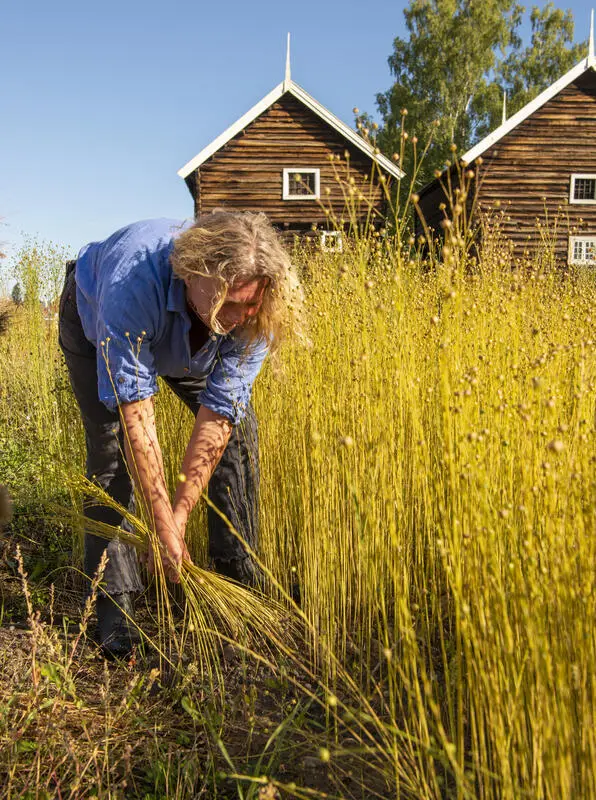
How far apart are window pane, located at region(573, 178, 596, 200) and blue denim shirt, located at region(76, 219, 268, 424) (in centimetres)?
1666

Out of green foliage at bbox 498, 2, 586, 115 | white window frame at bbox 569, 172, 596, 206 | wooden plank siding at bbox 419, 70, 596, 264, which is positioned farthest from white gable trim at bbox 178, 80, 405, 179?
green foliage at bbox 498, 2, 586, 115

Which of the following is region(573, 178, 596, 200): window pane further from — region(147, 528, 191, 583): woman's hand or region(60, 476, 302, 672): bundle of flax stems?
region(147, 528, 191, 583): woman's hand

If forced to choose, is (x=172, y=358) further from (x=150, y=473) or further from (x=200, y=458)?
(x=150, y=473)

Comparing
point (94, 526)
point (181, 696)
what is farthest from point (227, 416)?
point (181, 696)

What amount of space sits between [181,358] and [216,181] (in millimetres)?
14967

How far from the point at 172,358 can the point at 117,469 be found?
444 mm

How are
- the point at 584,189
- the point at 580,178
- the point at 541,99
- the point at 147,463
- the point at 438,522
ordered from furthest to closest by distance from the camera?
the point at 584,189 < the point at 580,178 < the point at 541,99 < the point at 438,522 < the point at 147,463

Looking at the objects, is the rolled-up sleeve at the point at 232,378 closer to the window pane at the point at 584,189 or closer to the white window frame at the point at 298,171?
the white window frame at the point at 298,171

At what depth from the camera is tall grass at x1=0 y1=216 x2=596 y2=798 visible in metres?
1.09

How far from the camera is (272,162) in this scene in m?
16.3

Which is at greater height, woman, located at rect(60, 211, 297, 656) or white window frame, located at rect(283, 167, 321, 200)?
white window frame, located at rect(283, 167, 321, 200)

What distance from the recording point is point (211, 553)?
238cm

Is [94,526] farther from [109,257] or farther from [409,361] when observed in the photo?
[409,361]

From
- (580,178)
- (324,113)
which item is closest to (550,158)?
(580,178)
